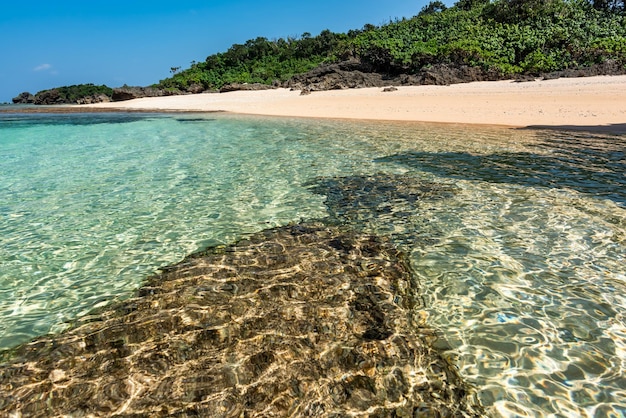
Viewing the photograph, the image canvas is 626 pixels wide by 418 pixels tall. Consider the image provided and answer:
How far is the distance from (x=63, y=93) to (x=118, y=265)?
252 feet

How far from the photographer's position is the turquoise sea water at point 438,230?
3.27m

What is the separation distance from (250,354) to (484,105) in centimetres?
2267

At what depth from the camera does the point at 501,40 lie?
34.2 m

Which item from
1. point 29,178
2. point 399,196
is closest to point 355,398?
point 399,196

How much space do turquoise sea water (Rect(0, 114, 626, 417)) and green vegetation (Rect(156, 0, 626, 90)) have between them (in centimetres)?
2236

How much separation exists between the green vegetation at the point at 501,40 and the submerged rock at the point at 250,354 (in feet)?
109

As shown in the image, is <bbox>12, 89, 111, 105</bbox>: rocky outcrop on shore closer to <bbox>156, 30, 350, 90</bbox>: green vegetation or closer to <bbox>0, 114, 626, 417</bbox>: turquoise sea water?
<bbox>156, 30, 350, 90</bbox>: green vegetation

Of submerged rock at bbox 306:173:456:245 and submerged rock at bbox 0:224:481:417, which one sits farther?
submerged rock at bbox 306:173:456:245

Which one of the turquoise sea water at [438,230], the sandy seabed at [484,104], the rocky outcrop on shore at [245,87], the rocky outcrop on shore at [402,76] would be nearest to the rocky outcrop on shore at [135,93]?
the rocky outcrop on shore at [245,87]

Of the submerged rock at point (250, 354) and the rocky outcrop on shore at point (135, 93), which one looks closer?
the submerged rock at point (250, 354)

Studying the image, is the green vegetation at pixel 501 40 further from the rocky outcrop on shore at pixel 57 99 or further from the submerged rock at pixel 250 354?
the submerged rock at pixel 250 354

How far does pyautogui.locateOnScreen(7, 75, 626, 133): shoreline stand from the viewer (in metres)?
17.6

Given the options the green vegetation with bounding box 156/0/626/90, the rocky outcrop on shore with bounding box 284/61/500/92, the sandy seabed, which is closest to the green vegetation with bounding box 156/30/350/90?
the green vegetation with bounding box 156/0/626/90

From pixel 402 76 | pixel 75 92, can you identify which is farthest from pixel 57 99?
pixel 402 76
